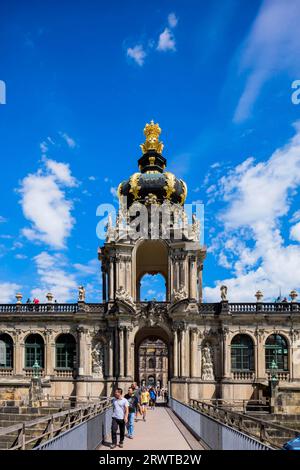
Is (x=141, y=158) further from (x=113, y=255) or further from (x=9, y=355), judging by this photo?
(x=9, y=355)

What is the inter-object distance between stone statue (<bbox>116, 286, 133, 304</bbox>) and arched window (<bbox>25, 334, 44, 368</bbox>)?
715 cm

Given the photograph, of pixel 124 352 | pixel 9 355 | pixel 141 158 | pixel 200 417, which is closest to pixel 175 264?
pixel 124 352

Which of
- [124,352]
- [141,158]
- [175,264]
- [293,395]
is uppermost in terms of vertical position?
[141,158]

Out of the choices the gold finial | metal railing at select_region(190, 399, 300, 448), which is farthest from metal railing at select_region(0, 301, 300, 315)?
metal railing at select_region(190, 399, 300, 448)

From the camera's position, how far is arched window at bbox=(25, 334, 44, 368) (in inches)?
1831

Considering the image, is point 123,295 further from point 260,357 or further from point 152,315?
point 260,357

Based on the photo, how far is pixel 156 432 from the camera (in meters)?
23.5

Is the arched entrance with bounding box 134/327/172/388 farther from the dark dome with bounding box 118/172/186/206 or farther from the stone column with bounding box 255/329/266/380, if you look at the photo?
the stone column with bounding box 255/329/266/380

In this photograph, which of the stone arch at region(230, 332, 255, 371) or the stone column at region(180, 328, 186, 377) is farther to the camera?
the stone arch at region(230, 332, 255, 371)

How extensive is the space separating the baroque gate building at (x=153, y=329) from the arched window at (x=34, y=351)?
0.25 ft

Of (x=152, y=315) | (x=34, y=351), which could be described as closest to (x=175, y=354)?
(x=152, y=315)

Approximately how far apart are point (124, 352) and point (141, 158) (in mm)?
17451

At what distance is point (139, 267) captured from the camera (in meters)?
52.1

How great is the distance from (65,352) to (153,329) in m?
7.10
